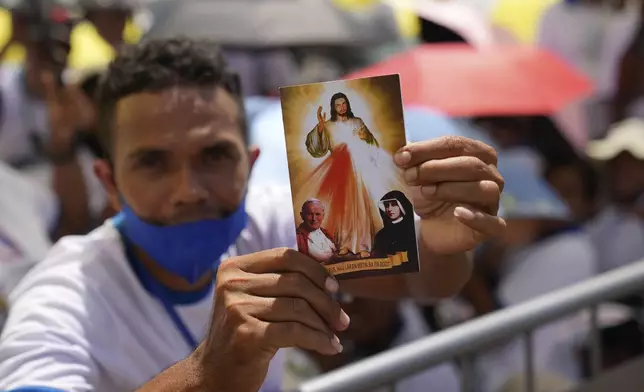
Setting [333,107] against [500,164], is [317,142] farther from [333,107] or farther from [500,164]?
[500,164]

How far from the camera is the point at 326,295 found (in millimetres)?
1427

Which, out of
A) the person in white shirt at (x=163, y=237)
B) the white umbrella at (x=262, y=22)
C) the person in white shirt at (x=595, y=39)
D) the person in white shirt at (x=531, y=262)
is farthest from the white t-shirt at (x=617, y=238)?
the white umbrella at (x=262, y=22)

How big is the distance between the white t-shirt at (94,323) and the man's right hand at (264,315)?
407 mm

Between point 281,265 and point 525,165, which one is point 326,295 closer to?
point 281,265

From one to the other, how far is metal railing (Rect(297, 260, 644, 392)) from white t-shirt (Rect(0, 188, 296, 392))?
12.5 inches

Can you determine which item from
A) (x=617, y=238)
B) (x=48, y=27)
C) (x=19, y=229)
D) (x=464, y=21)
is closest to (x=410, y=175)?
(x=19, y=229)

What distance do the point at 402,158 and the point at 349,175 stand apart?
0.09 metres

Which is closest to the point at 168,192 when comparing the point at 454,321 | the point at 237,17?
the point at 454,321

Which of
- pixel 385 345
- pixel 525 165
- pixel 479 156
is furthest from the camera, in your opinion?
pixel 525 165

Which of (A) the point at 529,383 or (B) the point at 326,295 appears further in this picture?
(A) the point at 529,383

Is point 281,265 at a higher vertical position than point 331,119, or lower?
lower

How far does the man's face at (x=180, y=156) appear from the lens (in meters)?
1.92

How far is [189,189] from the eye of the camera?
6.18 ft

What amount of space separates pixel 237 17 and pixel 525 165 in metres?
2.48
